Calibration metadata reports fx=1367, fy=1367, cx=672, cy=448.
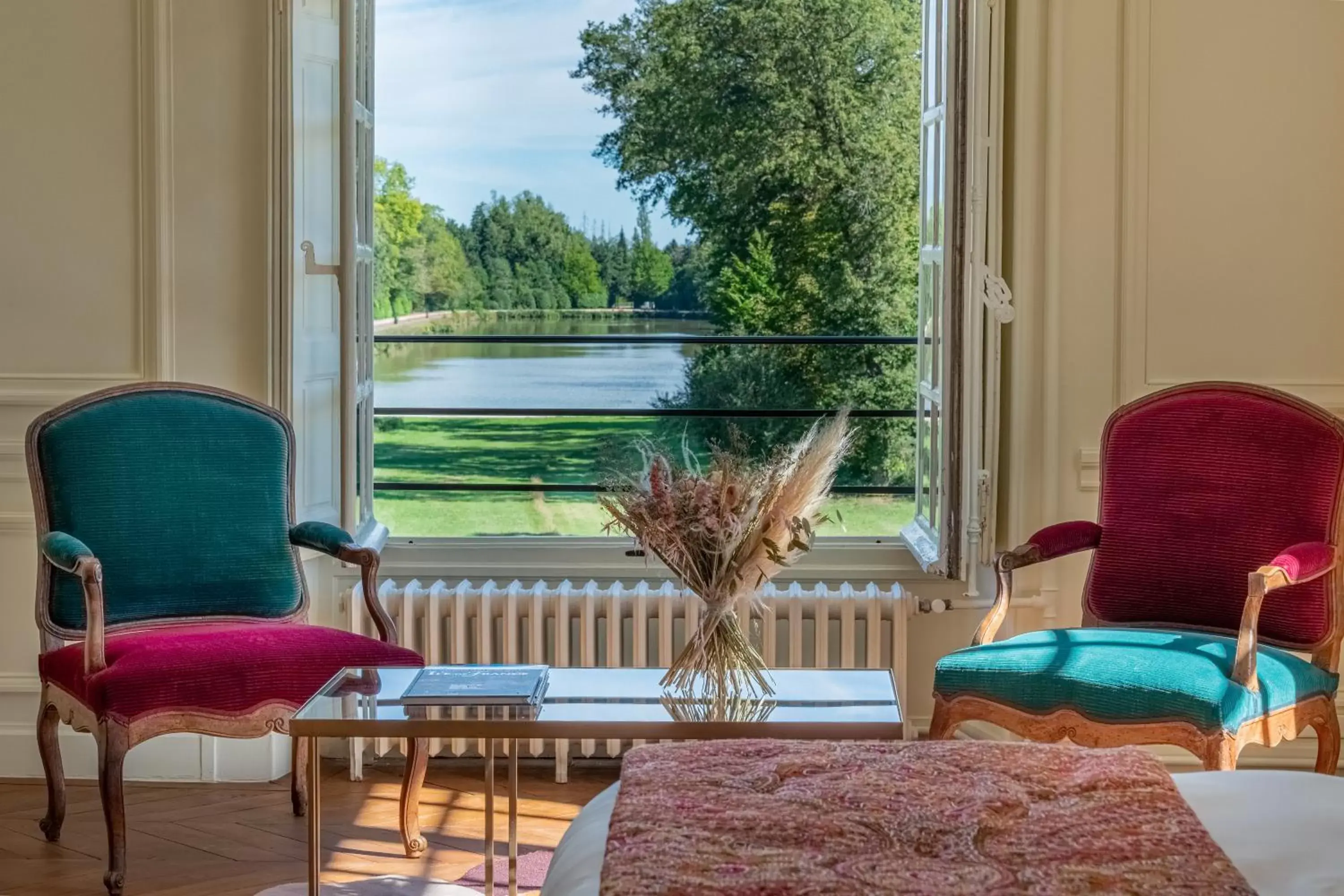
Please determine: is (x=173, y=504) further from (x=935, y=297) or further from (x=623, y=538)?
(x=935, y=297)

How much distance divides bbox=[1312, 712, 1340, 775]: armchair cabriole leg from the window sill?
127 cm

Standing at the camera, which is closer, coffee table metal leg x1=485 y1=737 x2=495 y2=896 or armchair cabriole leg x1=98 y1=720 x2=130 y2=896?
coffee table metal leg x1=485 y1=737 x2=495 y2=896

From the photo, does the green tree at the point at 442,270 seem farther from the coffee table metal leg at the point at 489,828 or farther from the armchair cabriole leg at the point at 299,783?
the coffee table metal leg at the point at 489,828

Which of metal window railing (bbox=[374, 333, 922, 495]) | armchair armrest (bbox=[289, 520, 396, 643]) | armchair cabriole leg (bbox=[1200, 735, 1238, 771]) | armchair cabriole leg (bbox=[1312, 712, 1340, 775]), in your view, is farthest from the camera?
metal window railing (bbox=[374, 333, 922, 495])

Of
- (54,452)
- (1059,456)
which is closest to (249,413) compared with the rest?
(54,452)

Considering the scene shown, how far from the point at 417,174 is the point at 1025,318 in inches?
243

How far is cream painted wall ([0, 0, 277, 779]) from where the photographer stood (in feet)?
11.2

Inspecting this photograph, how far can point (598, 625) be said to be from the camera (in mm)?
3693

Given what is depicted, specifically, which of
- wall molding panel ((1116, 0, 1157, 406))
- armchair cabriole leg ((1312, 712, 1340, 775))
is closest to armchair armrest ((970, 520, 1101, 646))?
wall molding panel ((1116, 0, 1157, 406))

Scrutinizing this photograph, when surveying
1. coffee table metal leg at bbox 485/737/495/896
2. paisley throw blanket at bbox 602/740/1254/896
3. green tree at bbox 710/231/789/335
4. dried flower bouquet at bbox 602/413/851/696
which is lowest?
coffee table metal leg at bbox 485/737/495/896

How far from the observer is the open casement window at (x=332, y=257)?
3355 millimetres

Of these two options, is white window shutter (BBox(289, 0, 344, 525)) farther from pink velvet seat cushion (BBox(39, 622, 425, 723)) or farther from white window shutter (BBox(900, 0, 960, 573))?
white window shutter (BBox(900, 0, 960, 573))

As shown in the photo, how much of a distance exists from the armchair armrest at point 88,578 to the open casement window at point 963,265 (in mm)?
1995

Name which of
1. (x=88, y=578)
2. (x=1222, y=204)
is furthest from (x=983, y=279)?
(x=88, y=578)
